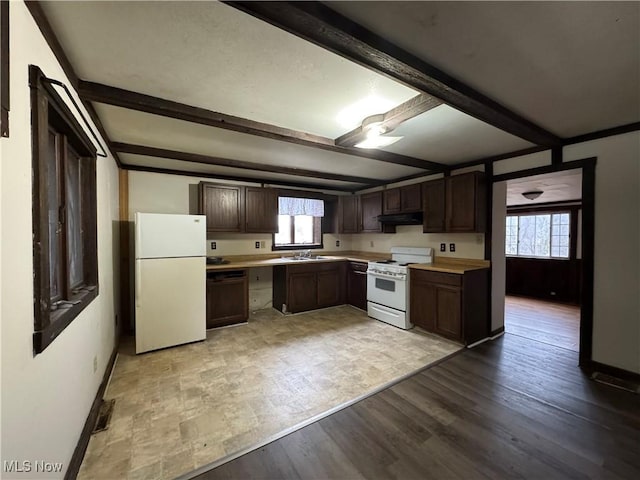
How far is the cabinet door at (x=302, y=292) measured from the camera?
14.1ft

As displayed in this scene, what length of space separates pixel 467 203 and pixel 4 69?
12.6 ft

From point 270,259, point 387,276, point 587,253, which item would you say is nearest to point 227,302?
point 270,259

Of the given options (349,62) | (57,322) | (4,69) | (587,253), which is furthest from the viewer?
(587,253)

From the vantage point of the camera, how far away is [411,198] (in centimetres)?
418

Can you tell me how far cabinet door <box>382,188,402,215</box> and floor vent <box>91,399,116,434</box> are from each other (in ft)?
13.3

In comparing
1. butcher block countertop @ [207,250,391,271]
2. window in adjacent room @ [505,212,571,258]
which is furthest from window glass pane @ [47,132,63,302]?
window in adjacent room @ [505,212,571,258]

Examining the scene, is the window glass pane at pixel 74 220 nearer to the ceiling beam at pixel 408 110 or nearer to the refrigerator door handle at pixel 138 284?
the refrigerator door handle at pixel 138 284

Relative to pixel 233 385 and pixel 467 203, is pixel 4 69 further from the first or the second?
pixel 467 203

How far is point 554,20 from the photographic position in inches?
48.3

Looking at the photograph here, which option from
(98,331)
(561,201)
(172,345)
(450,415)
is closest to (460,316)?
(450,415)

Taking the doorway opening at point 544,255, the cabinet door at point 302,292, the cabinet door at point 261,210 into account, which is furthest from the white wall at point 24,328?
the doorway opening at point 544,255

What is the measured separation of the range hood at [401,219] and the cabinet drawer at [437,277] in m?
0.85

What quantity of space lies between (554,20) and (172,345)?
3.99 m

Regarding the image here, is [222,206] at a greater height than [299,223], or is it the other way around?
[222,206]
